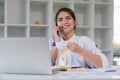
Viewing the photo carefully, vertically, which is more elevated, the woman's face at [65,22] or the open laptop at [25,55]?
the woman's face at [65,22]

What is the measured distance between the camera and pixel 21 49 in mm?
1217

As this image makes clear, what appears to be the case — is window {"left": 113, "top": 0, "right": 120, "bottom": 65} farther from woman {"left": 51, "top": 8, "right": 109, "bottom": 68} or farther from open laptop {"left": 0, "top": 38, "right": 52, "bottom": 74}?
open laptop {"left": 0, "top": 38, "right": 52, "bottom": 74}

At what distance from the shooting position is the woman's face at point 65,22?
226 cm

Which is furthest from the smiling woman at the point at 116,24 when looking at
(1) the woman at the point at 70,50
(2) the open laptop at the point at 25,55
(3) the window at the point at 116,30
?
(2) the open laptop at the point at 25,55

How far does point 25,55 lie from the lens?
4.00 feet

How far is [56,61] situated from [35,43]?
974 millimetres

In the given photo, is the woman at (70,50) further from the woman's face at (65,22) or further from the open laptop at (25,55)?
the open laptop at (25,55)

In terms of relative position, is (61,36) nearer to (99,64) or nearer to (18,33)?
(99,64)

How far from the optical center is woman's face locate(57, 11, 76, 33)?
226 centimetres

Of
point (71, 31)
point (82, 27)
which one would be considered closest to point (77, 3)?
point (82, 27)

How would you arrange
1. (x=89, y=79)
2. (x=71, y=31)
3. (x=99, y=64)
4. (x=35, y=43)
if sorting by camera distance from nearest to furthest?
(x=89, y=79)
(x=35, y=43)
(x=99, y=64)
(x=71, y=31)

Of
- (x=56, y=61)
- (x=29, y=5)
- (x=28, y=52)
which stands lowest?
(x=56, y=61)

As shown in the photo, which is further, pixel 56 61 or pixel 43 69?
pixel 56 61

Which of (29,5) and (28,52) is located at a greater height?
(29,5)
